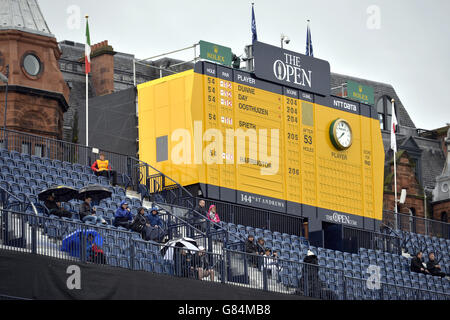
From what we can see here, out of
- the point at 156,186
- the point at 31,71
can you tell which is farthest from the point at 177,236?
the point at 31,71

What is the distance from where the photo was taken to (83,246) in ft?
84.0

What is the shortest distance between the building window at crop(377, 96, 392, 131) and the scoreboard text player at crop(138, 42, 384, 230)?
21752 mm

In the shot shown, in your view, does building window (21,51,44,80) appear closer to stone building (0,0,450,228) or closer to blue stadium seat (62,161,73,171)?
stone building (0,0,450,228)

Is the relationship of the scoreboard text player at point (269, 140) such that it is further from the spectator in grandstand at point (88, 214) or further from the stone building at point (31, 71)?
the stone building at point (31, 71)

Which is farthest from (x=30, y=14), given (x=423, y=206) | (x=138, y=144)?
(x=423, y=206)

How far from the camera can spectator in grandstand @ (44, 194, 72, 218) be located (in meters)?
28.1

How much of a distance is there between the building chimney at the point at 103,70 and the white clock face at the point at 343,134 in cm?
1652

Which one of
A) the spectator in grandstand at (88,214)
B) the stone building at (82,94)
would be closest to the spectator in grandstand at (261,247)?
the spectator in grandstand at (88,214)

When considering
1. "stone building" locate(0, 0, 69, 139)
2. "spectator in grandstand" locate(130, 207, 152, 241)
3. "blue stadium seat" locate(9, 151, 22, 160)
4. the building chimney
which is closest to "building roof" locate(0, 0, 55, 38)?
"stone building" locate(0, 0, 69, 139)

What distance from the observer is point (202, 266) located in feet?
91.7

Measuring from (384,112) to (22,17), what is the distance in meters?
→ 22.5

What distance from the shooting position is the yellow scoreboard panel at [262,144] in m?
35.4

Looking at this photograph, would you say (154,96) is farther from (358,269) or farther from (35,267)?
(35,267)

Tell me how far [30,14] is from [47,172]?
745 inches
